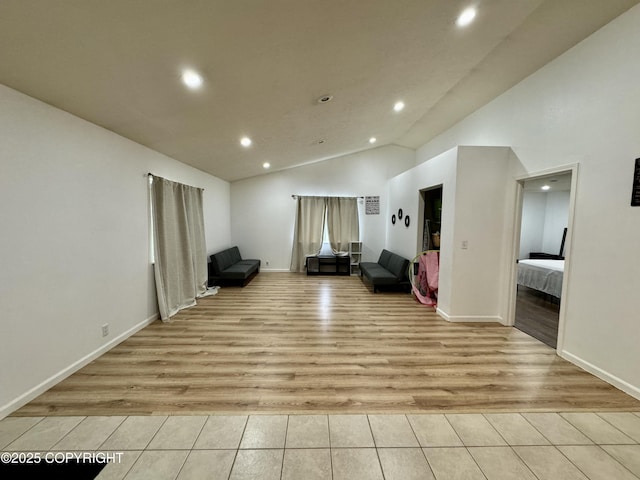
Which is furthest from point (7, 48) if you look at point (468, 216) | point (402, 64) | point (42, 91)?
point (468, 216)

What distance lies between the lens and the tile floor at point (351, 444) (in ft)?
4.75

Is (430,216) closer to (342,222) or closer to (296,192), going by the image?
(342,222)

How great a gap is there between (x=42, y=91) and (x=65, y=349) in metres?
2.12

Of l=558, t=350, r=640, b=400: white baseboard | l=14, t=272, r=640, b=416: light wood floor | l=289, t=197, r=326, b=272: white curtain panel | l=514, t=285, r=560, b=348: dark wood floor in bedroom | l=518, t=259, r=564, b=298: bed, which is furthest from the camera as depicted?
l=289, t=197, r=326, b=272: white curtain panel

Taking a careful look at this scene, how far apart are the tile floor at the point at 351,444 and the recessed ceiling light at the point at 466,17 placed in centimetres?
313

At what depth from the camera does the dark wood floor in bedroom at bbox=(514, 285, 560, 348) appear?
3236 mm

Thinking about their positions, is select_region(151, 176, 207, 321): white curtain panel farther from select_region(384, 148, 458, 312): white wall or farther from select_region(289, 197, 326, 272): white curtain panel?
select_region(384, 148, 458, 312): white wall

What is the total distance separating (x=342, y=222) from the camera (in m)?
6.79

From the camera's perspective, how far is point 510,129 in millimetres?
3547

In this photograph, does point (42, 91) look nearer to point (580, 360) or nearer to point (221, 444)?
point (221, 444)

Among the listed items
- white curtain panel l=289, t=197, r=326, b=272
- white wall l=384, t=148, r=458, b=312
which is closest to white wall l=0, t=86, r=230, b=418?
white curtain panel l=289, t=197, r=326, b=272

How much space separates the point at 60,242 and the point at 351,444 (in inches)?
110

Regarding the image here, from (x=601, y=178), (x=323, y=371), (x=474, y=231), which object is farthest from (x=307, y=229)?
(x=601, y=178)

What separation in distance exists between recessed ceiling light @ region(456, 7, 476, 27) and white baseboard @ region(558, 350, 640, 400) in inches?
132
